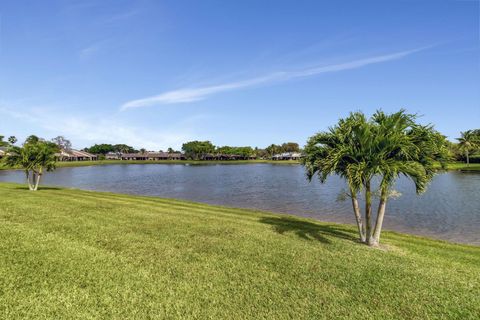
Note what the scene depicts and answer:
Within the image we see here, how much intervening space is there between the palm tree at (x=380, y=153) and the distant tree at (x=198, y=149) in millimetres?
173964

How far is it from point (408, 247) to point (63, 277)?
43.0 ft

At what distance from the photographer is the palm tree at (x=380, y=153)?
10.4 meters

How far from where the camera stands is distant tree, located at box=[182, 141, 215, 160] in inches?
7257

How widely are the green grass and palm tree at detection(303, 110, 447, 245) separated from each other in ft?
8.99

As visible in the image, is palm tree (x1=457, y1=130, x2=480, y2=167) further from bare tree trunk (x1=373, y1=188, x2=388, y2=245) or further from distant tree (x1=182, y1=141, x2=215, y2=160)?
distant tree (x1=182, y1=141, x2=215, y2=160)

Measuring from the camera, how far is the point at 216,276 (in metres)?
7.61

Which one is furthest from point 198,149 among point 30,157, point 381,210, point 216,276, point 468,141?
point 216,276

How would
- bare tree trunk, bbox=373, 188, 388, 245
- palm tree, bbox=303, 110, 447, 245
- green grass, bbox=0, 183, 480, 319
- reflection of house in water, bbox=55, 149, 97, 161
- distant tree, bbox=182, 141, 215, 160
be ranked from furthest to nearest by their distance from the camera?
distant tree, bbox=182, 141, 215, 160 < reflection of house in water, bbox=55, 149, 97, 161 < bare tree trunk, bbox=373, 188, 388, 245 < palm tree, bbox=303, 110, 447, 245 < green grass, bbox=0, 183, 480, 319

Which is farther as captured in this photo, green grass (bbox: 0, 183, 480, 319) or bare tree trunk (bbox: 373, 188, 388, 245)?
bare tree trunk (bbox: 373, 188, 388, 245)

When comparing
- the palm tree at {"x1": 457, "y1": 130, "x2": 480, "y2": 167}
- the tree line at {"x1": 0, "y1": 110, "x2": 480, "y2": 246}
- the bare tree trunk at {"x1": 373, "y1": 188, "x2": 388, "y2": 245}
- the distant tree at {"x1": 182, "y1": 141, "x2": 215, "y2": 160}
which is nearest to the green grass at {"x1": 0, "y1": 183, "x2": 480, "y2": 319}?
the bare tree trunk at {"x1": 373, "y1": 188, "x2": 388, "y2": 245}

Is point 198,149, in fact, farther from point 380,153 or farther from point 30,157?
point 380,153

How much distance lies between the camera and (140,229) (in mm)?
12109

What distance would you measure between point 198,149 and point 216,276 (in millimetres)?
178650

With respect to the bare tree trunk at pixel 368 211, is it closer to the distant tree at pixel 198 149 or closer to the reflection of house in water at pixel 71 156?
the distant tree at pixel 198 149
